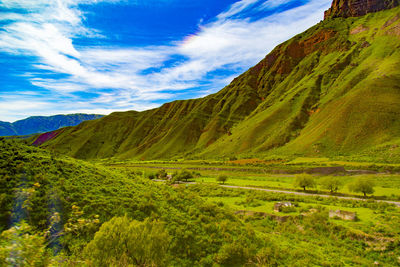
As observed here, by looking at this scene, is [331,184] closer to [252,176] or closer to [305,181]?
[305,181]

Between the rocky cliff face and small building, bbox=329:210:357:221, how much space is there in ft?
611

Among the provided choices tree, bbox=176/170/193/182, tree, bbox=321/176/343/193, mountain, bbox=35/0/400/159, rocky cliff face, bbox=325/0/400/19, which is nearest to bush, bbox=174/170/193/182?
tree, bbox=176/170/193/182

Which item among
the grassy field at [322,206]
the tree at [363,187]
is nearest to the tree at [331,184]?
the tree at [363,187]

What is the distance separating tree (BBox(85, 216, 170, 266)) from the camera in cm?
944

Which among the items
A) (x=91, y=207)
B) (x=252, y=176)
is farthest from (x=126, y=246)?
(x=252, y=176)

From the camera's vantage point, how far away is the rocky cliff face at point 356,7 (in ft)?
473

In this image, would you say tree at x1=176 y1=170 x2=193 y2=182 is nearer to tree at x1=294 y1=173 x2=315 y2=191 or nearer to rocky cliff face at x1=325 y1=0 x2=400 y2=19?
tree at x1=294 y1=173 x2=315 y2=191

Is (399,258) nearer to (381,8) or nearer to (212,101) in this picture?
(212,101)

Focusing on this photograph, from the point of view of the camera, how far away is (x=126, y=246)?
1026 cm

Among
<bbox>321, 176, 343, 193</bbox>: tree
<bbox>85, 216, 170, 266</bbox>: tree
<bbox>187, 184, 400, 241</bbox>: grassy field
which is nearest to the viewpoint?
<bbox>85, 216, 170, 266</bbox>: tree

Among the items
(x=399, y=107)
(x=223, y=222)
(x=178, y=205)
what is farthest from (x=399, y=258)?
(x=399, y=107)

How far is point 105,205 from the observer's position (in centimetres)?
1528

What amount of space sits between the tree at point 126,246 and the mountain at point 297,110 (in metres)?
76.7

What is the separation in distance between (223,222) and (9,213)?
1427cm
